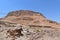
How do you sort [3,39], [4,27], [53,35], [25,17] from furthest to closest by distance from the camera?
[25,17], [4,27], [53,35], [3,39]

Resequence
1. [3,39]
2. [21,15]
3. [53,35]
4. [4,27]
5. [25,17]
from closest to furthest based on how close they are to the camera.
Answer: [3,39], [53,35], [4,27], [25,17], [21,15]


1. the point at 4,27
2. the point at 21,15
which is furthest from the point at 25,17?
the point at 4,27

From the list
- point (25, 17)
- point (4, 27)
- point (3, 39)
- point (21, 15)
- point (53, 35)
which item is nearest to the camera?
point (3, 39)

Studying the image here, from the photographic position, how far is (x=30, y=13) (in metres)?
30.6

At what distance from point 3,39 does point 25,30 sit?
5.00 feet

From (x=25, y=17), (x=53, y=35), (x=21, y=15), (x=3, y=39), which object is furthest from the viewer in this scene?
(x=21, y=15)

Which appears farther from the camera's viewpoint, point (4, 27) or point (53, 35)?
point (4, 27)

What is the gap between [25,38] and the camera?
397 inches

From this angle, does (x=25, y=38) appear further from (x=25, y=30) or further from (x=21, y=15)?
(x=21, y=15)

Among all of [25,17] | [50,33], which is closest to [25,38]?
[50,33]

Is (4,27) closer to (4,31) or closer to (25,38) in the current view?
(4,31)

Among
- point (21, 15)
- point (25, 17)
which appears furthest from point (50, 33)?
point (21, 15)

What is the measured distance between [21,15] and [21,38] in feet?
65.2

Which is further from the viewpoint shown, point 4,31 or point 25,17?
point 25,17
